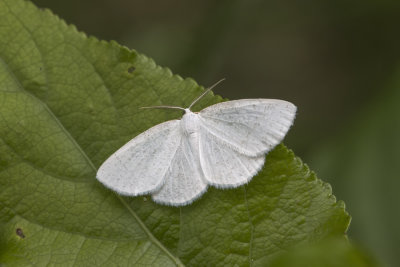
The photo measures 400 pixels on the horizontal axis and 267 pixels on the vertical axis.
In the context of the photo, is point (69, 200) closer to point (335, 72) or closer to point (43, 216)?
point (43, 216)

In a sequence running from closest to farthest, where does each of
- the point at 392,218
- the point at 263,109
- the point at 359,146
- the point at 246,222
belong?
1. the point at 246,222
2. the point at 263,109
3. the point at 392,218
4. the point at 359,146

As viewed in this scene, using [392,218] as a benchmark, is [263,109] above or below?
above

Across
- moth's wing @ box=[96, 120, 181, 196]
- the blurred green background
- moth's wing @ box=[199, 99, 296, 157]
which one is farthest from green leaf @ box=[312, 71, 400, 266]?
moth's wing @ box=[96, 120, 181, 196]

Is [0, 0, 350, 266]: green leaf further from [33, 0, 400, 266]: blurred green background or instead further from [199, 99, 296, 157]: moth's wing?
[33, 0, 400, 266]: blurred green background

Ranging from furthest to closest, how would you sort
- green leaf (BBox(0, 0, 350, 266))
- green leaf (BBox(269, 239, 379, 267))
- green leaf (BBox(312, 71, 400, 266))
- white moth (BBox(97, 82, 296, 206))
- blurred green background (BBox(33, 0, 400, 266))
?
blurred green background (BBox(33, 0, 400, 266)), green leaf (BBox(312, 71, 400, 266)), white moth (BBox(97, 82, 296, 206)), green leaf (BBox(0, 0, 350, 266)), green leaf (BBox(269, 239, 379, 267))

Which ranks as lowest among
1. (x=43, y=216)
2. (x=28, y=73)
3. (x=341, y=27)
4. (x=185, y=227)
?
(x=43, y=216)

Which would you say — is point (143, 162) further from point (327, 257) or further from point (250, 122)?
point (327, 257)

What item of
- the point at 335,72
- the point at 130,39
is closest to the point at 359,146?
the point at 335,72

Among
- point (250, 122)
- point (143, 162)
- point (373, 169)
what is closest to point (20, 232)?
point (143, 162)
